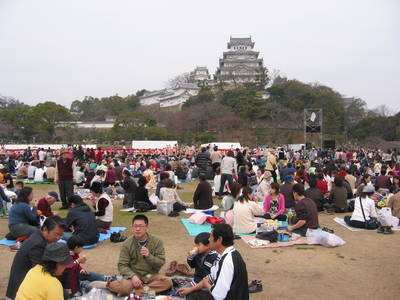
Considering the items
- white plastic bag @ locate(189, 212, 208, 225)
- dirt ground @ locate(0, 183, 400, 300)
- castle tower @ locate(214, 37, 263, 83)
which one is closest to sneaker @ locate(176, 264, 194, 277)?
dirt ground @ locate(0, 183, 400, 300)

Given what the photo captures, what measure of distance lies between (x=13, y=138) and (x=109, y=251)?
120ft

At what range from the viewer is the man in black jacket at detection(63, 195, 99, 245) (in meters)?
5.40

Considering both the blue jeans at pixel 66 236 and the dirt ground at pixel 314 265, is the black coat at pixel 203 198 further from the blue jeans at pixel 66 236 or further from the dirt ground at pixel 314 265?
the blue jeans at pixel 66 236

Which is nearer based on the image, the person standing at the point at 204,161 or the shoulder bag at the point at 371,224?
the shoulder bag at the point at 371,224

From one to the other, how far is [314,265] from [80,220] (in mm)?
3383

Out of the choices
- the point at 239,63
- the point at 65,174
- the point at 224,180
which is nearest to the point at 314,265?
the point at 224,180

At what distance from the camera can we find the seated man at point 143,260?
3734 millimetres

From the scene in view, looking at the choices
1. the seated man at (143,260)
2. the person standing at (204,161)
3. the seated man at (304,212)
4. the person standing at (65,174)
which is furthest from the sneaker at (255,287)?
the person standing at (204,161)

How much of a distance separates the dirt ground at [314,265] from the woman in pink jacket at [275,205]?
3.43 feet

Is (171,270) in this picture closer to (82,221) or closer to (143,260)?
(143,260)

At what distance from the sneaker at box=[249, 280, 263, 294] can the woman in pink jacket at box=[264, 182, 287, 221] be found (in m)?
2.87

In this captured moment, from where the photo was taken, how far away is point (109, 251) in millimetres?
5402

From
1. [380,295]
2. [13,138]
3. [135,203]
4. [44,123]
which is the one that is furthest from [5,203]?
[13,138]

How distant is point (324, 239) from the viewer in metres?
5.63
